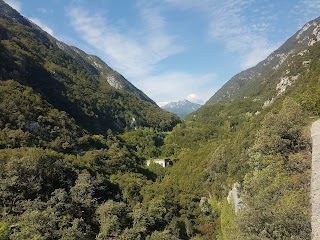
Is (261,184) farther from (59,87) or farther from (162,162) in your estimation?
(59,87)

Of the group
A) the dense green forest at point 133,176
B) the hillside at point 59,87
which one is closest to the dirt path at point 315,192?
the dense green forest at point 133,176

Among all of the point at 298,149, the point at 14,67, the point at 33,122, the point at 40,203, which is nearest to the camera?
the point at 298,149

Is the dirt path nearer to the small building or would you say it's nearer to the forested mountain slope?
the forested mountain slope

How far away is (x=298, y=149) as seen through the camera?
36.2 meters

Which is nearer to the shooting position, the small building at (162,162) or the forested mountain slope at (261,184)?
the forested mountain slope at (261,184)

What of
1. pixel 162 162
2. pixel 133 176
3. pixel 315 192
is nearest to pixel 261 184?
pixel 315 192

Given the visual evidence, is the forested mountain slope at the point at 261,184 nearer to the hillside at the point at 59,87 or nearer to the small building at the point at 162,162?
the small building at the point at 162,162

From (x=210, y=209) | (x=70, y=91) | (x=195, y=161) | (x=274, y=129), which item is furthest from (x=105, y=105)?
(x=274, y=129)

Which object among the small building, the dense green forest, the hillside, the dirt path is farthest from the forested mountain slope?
the hillside

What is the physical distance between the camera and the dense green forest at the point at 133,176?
29.0 metres

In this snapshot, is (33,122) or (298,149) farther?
(33,122)

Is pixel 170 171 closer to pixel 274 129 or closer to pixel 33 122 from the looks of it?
pixel 33 122

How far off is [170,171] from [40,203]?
5897cm

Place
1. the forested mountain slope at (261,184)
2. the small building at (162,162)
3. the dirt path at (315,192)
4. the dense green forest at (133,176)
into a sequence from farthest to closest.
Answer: the small building at (162,162)
the dense green forest at (133,176)
the forested mountain slope at (261,184)
the dirt path at (315,192)
